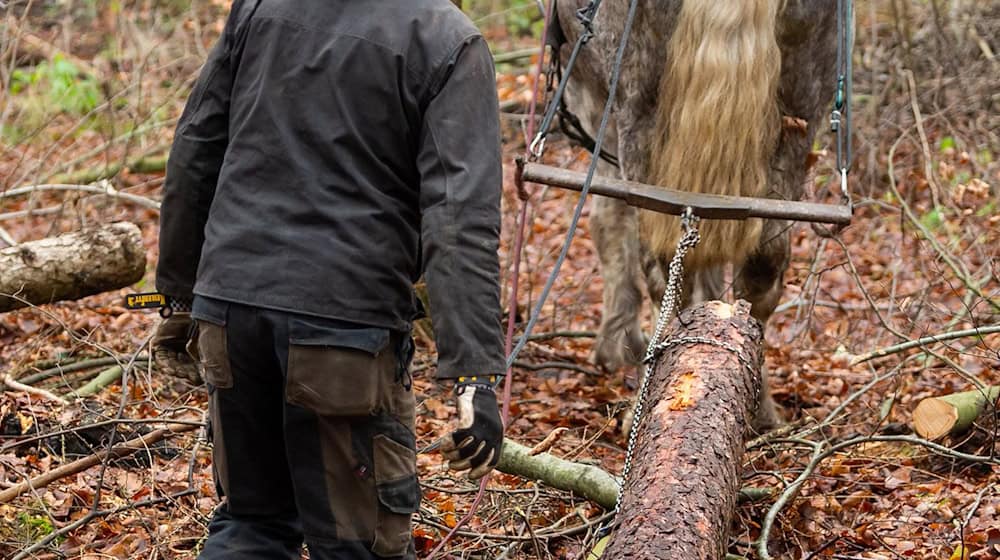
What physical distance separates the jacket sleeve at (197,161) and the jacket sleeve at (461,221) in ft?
2.16

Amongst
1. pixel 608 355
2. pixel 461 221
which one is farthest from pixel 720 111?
pixel 608 355

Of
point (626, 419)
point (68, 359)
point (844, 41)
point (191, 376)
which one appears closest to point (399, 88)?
point (191, 376)

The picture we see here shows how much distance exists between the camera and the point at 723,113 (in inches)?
171

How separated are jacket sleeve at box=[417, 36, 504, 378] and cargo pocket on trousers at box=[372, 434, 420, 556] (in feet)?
1.03

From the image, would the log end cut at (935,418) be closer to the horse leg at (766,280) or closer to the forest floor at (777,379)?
the forest floor at (777,379)

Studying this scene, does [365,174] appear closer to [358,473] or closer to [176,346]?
[358,473]

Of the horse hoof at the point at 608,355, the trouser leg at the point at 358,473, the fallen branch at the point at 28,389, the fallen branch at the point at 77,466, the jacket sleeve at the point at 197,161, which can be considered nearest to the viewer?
the trouser leg at the point at 358,473

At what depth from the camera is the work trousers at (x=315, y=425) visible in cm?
288

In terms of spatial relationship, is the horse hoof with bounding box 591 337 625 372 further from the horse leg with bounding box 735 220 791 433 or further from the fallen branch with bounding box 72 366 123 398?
the fallen branch with bounding box 72 366 123 398

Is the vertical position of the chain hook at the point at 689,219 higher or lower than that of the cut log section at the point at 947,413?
higher

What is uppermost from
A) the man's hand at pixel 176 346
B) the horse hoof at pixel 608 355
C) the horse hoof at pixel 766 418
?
the man's hand at pixel 176 346

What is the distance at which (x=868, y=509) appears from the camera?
428cm

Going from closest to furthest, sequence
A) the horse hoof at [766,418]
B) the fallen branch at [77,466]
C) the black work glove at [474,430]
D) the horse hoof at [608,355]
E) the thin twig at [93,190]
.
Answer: the black work glove at [474,430]
the fallen branch at [77,466]
the horse hoof at [766,418]
the horse hoof at [608,355]
the thin twig at [93,190]

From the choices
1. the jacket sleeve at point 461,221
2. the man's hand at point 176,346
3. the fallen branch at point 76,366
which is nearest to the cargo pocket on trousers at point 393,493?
the jacket sleeve at point 461,221
